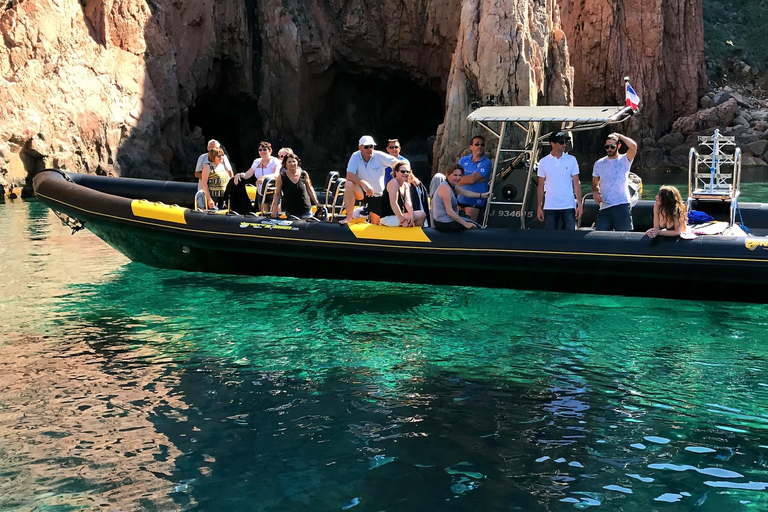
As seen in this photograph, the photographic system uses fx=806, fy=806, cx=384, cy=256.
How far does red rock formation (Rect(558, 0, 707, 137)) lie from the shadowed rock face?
0.26 ft

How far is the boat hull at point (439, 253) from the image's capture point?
7.58 metres

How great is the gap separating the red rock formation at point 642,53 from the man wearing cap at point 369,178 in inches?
1039

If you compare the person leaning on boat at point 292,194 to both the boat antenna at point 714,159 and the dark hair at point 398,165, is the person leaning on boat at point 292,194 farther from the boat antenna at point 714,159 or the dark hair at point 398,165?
the boat antenna at point 714,159

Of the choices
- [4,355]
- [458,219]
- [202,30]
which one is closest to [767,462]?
[458,219]

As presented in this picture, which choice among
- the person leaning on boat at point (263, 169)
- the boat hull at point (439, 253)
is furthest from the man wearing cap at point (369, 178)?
the person leaning on boat at point (263, 169)

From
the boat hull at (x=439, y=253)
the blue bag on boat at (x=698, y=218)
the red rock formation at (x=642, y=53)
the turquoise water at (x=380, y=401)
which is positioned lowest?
the turquoise water at (x=380, y=401)

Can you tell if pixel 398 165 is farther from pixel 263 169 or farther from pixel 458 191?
pixel 263 169

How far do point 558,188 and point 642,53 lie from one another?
30.2 meters

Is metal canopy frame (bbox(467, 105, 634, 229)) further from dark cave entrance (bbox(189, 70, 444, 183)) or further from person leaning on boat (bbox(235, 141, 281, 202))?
dark cave entrance (bbox(189, 70, 444, 183))

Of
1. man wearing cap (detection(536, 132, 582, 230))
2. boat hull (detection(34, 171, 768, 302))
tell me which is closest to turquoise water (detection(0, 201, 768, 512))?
boat hull (detection(34, 171, 768, 302))

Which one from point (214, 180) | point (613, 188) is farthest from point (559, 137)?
point (214, 180)

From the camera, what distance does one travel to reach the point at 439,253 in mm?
8234

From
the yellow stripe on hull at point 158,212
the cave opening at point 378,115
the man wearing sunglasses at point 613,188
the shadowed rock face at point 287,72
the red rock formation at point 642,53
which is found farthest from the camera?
the cave opening at point 378,115

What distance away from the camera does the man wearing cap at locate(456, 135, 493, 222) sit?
8.42m
